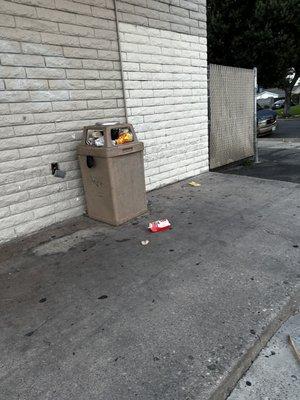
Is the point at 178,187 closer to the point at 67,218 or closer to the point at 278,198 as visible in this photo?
the point at 278,198

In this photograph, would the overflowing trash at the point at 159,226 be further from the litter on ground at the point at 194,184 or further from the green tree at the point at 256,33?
the green tree at the point at 256,33

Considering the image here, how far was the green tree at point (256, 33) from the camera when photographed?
1495 cm

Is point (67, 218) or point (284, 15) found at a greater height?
point (284, 15)

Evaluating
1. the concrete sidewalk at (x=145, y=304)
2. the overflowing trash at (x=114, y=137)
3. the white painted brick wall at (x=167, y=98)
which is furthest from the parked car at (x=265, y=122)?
the overflowing trash at (x=114, y=137)

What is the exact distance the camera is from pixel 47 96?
4.15 metres

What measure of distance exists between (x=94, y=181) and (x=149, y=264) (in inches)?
60.7

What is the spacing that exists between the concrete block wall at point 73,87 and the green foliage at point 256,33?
1074 centimetres

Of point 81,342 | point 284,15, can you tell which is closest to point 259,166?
point 81,342

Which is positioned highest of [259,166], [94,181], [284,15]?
[284,15]

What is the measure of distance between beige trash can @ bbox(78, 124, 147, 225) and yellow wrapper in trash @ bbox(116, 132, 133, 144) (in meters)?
0.05

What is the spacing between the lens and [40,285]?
307cm

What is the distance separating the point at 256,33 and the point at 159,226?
47.2 ft

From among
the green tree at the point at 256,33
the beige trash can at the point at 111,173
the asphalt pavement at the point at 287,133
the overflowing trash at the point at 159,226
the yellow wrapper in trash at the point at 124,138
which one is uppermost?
the green tree at the point at 256,33

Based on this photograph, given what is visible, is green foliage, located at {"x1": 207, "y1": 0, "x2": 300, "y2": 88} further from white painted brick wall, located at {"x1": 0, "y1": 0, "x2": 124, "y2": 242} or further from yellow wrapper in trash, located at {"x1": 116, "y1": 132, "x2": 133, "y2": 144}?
yellow wrapper in trash, located at {"x1": 116, "y1": 132, "x2": 133, "y2": 144}
